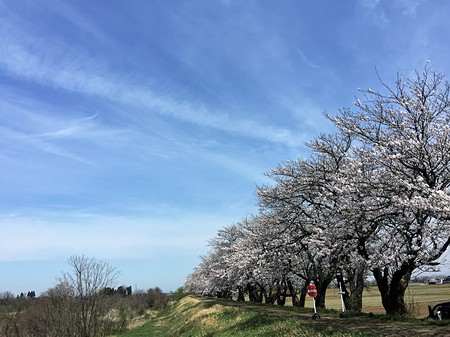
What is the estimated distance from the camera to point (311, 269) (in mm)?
27469

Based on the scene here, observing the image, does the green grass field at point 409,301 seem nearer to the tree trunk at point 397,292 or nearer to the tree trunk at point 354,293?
the tree trunk at point 354,293

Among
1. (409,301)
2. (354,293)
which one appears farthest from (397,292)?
(409,301)

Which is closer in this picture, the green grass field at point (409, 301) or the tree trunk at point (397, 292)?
the tree trunk at point (397, 292)

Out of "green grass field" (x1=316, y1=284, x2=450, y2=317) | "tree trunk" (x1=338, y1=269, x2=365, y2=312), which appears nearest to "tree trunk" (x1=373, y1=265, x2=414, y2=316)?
"tree trunk" (x1=338, y1=269, x2=365, y2=312)

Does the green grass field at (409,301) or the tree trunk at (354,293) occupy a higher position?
the tree trunk at (354,293)

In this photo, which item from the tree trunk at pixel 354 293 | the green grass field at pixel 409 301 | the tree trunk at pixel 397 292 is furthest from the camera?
the green grass field at pixel 409 301

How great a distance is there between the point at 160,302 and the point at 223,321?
95966 millimetres

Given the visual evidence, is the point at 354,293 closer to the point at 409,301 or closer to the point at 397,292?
the point at 409,301

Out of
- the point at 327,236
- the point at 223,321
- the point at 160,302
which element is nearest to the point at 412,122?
the point at 327,236

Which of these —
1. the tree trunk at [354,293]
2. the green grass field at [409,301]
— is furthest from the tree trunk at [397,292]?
the green grass field at [409,301]

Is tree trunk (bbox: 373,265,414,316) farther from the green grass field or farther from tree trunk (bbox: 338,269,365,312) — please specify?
the green grass field

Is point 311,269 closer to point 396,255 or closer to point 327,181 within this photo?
point 327,181

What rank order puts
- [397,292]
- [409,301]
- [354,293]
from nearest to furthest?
[397,292]
[409,301]
[354,293]

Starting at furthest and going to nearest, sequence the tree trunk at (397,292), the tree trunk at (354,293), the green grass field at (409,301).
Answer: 1. the green grass field at (409,301)
2. the tree trunk at (354,293)
3. the tree trunk at (397,292)
